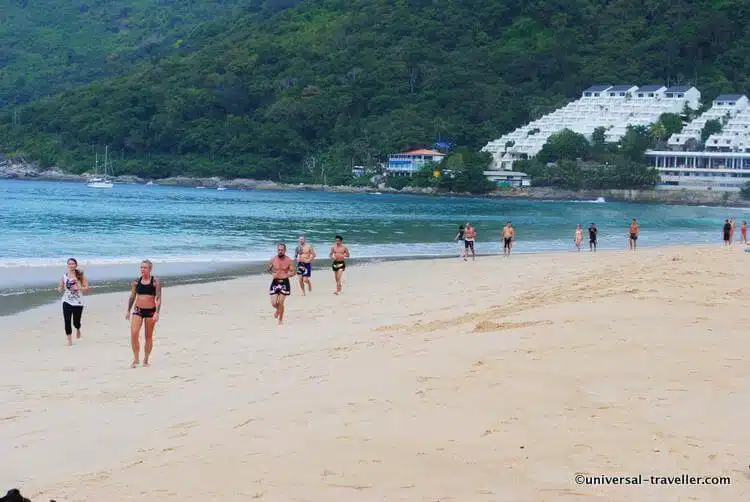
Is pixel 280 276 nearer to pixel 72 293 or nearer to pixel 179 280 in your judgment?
pixel 72 293

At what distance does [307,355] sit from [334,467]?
175 inches

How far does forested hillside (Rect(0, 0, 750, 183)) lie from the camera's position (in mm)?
134000

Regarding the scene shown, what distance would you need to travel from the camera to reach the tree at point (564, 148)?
394 feet

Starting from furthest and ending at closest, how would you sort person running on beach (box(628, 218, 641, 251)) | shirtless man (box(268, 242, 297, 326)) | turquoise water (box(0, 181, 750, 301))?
1. person running on beach (box(628, 218, 641, 251))
2. turquoise water (box(0, 181, 750, 301))
3. shirtless man (box(268, 242, 297, 326))

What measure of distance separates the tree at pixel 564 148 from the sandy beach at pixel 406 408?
358 ft

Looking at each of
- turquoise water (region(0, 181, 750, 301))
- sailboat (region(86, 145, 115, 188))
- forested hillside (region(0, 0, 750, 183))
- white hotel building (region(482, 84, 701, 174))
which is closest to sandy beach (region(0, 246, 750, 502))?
turquoise water (region(0, 181, 750, 301))

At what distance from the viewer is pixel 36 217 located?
161 feet

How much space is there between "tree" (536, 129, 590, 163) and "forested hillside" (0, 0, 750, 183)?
1391 centimetres

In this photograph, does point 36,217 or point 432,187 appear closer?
point 36,217

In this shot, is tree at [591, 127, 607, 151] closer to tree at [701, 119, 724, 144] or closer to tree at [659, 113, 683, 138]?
tree at [659, 113, 683, 138]

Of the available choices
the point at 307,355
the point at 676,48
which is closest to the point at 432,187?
the point at 676,48

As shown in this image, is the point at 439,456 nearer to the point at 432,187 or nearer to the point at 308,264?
the point at 308,264

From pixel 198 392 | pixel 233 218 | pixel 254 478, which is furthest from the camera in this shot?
pixel 233 218

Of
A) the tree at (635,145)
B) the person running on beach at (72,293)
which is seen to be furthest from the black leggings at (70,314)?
the tree at (635,145)
